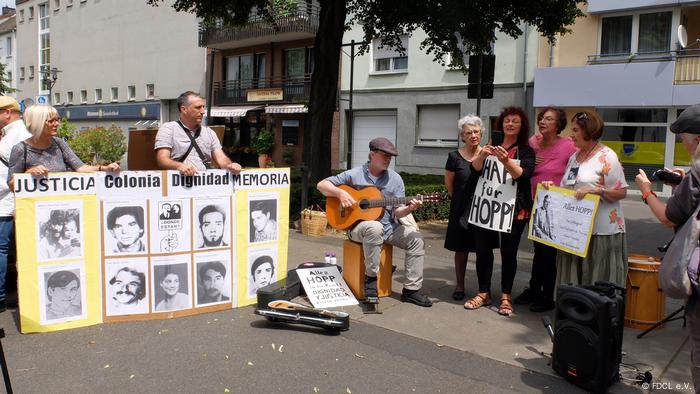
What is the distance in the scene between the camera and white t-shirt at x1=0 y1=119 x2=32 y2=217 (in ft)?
16.3

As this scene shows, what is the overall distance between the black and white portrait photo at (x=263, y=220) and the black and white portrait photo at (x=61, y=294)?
5.11 feet

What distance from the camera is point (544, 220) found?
494 cm

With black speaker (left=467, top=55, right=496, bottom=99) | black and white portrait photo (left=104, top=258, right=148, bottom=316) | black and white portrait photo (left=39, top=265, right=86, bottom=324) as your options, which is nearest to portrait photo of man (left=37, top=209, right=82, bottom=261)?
black and white portrait photo (left=39, top=265, right=86, bottom=324)

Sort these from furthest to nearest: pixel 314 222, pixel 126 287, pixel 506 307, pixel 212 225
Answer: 1. pixel 314 222
2. pixel 506 307
3. pixel 212 225
4. pixel 126 287

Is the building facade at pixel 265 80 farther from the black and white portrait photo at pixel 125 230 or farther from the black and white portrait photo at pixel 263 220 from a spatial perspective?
the black and white portrait photo at pixel 125 230

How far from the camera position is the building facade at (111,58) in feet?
119

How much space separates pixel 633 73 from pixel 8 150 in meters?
18.0

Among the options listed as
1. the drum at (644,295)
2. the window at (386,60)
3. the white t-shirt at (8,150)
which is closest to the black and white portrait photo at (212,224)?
the white t-shirt at (8,150)

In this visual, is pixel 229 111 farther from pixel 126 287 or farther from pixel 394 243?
pixel 126 287

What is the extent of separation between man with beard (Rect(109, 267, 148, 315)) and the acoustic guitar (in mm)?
1868

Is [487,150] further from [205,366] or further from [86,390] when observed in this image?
[86,390]

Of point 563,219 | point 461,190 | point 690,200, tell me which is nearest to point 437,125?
point 461,190

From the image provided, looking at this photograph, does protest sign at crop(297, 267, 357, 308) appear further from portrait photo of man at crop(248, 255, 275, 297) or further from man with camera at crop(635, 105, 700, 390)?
man with camera at crop(635, 105, 700, 390)

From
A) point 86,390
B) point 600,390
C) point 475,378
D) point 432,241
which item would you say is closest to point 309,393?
point 475,378
